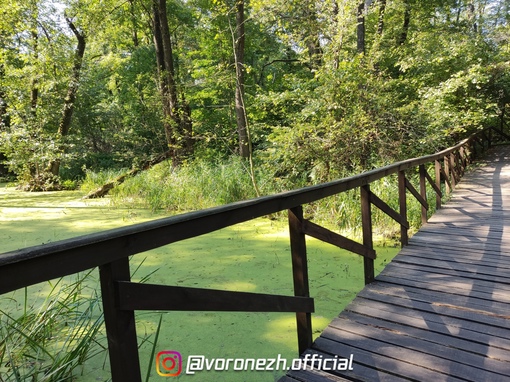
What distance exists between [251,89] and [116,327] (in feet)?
39.8

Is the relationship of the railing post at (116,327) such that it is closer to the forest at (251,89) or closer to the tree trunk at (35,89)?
the forest at (251,89)

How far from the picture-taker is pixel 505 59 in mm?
10359

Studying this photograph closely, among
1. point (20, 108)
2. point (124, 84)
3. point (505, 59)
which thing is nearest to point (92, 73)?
point (124, 84)

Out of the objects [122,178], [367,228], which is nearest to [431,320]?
[367,228]

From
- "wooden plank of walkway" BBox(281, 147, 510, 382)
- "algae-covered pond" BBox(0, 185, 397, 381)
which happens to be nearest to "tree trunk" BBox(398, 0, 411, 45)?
"algae-covered pond" BBox(0, 185, 397, 381)

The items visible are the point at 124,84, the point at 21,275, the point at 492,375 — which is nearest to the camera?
the point at 21,275

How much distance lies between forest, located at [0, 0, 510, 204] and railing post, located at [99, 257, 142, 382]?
556 centimetres

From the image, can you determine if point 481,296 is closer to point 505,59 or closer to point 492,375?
point 492,375

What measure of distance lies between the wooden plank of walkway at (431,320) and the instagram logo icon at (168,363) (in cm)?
78

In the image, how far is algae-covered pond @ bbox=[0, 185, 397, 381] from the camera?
2.22 m

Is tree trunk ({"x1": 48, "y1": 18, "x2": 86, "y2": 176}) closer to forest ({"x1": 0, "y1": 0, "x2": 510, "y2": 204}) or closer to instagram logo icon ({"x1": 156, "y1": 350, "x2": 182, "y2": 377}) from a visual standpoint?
forest ({"x1": 0, "y1": 0, "x2": 510, "y2": 204})

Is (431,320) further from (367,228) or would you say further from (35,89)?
(35,89)

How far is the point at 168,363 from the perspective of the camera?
2.20m

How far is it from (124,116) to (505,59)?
1447 cm
